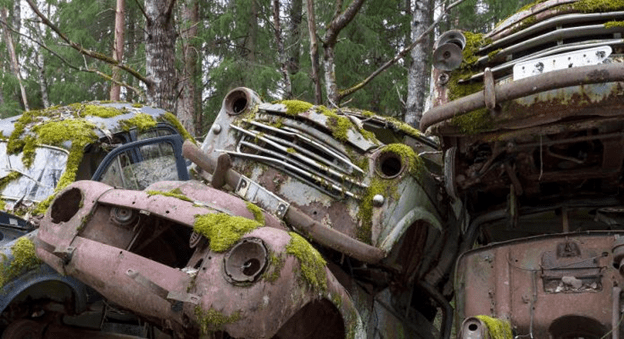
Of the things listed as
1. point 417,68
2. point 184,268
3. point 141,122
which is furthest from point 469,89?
point 417,68

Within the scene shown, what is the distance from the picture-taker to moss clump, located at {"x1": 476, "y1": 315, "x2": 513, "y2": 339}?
4016 mm

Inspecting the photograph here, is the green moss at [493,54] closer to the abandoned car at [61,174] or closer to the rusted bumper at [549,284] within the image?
the rusted bumper at [549,284]

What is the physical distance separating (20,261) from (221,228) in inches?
68.8

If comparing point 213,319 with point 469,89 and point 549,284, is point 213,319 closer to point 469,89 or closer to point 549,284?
point 549,284

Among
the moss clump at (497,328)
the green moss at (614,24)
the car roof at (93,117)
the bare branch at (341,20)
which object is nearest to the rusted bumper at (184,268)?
the moss clump at (497,328)

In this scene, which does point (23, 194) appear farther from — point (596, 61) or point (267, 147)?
point (596, 61)

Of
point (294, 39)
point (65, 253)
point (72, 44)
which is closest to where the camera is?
point (65, 253)

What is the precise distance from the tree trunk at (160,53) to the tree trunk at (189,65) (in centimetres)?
414

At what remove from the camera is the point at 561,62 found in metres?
4.55

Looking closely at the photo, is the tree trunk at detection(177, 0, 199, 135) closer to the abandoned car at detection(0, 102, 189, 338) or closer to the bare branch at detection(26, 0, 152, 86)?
the bare branch at detection(26, 0, 152, 86)

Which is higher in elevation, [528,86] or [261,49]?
[261,49]

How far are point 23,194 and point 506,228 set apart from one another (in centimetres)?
425

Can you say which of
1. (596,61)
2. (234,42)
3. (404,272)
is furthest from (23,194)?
(234,42)

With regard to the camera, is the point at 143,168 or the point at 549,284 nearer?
the point at 549,284
